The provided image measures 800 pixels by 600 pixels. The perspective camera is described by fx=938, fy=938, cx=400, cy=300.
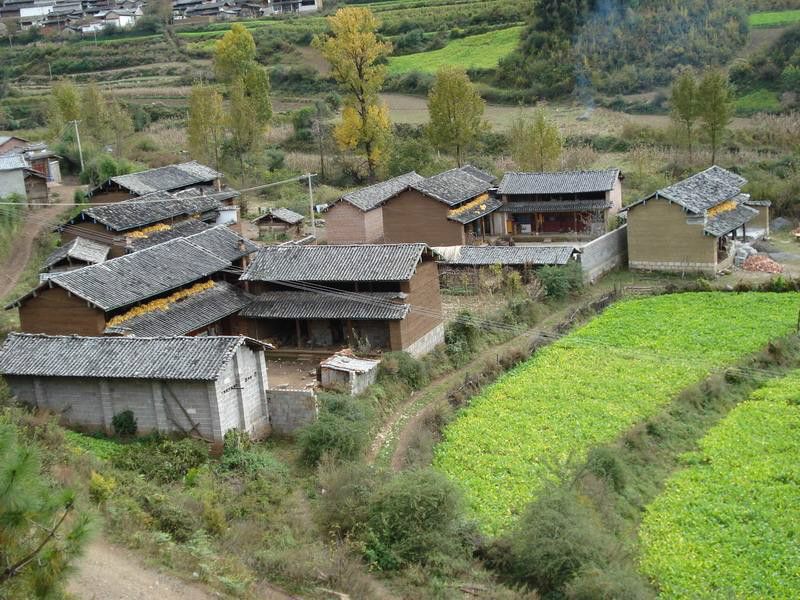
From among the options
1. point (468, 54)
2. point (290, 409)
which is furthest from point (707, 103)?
point (290, 409)

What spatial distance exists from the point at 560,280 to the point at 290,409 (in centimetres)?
1287

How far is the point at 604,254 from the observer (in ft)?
115

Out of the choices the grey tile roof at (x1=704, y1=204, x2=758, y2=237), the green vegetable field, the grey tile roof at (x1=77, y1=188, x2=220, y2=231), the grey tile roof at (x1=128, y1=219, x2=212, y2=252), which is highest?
the grey tile roof at (x1=77, y1=188, x2=220, y2=231)

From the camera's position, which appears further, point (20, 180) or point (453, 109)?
point (453, 109)

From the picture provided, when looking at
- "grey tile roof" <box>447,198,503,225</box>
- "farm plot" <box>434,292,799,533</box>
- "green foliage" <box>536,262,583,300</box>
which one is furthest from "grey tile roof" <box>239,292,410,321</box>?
"grey tile roof" <box>447,198,503,225</box>

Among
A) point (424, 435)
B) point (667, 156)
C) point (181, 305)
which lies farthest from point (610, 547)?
point (667, 156)

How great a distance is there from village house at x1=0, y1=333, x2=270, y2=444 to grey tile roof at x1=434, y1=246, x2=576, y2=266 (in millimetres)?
13786

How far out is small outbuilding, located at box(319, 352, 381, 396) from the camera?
23234mm

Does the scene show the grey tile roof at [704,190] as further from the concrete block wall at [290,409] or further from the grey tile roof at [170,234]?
the concrete block wall at [290,409]

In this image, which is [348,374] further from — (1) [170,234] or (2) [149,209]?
(2) [149,209]

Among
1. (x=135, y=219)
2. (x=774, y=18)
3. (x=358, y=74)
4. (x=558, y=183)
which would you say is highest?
(x=774, y=18)

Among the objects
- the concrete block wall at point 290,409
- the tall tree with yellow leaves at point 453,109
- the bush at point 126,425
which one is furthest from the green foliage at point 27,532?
the tall tree with yellow leaves at point 453,109

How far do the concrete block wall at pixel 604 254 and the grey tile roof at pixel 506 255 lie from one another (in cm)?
81

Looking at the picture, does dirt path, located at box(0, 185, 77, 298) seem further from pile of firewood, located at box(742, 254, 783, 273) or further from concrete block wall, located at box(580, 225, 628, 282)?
pile of firewood, located at box(742, 254, 783, 273)
